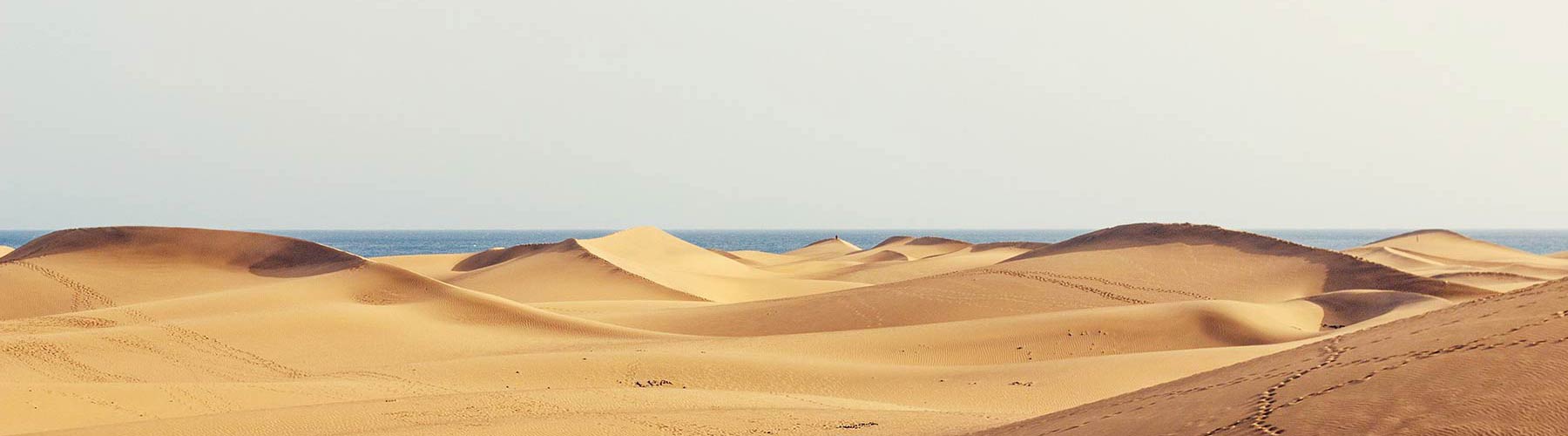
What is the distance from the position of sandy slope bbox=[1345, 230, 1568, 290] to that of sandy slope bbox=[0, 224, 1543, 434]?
5271 millimetres

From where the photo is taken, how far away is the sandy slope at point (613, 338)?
37.8 ft

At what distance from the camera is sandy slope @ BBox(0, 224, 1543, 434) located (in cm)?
1152

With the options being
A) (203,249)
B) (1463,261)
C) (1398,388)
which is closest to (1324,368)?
(1398,388)

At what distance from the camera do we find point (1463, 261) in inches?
2090

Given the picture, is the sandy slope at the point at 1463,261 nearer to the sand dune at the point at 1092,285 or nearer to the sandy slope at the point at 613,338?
the sand dune at the point at 1092,285

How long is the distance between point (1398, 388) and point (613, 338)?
1571 cm

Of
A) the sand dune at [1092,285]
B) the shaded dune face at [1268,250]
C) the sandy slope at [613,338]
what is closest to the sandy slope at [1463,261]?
the shaded dune face at [1268,250]

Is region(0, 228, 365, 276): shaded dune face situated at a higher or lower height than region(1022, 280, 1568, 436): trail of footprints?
higher

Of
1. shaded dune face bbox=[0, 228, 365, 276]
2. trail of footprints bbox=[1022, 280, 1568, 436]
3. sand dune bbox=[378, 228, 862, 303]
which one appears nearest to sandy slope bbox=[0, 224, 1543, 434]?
shaded dune face bbox=[0, 228, 365, 276]

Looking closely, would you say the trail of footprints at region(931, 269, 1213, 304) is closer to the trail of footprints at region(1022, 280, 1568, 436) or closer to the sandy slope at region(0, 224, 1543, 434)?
the sandy slope at region(0, 224, 1543, 434)

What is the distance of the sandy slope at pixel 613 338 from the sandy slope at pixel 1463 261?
17.3 ft

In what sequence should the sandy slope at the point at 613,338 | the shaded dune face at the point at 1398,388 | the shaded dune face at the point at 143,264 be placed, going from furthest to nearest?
the shaded dune face at the point at 143,264
the sandy slope at the point at 613,338
the shaded dune face at the point at 1398,388

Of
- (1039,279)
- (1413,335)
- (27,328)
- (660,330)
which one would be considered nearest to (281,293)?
(27,328)

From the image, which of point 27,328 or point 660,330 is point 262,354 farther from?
point 660,330
